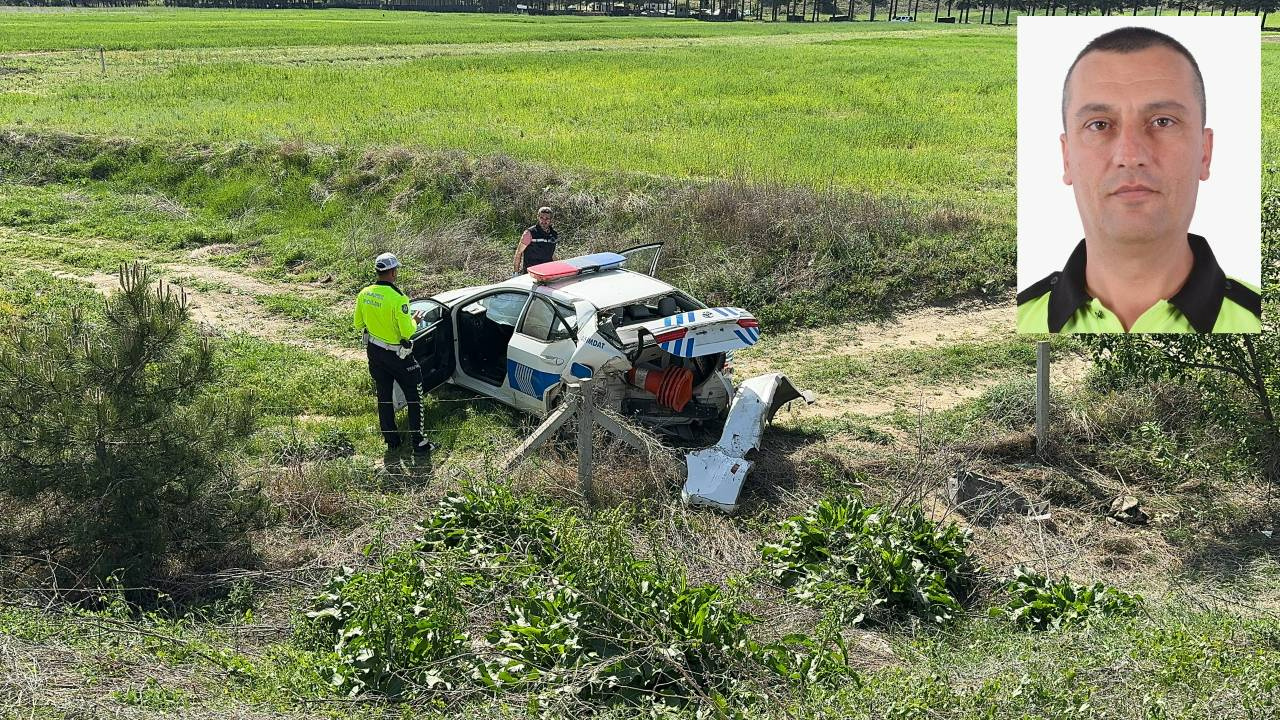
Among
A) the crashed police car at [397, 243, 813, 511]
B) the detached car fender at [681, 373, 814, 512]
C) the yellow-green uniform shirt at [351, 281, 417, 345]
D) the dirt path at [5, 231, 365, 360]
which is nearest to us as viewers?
the detached car fender at [681, 373, 814, 512]

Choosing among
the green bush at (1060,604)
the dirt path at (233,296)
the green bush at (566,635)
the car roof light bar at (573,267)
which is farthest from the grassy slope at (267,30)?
the green bush at (1060,604)

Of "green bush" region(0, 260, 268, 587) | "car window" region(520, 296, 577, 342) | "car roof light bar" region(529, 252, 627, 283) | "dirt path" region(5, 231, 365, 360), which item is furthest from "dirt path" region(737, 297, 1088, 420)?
"green bush" region(0, 260, 268, 587)

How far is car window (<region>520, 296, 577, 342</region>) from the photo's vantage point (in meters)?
9.56

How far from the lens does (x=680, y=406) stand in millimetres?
9516

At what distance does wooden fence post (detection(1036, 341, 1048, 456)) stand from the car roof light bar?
3773 millimetres

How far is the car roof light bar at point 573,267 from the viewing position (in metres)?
9.91

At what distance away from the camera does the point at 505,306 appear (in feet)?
33.8

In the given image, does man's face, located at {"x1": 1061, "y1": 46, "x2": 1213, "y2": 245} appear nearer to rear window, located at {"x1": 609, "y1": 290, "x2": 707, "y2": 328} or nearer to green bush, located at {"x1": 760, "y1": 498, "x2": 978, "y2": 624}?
green bush, located at {"x1": 760, "y1": 498, "x2": 978, "y2": 624}

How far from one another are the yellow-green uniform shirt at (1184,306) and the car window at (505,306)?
183 inches

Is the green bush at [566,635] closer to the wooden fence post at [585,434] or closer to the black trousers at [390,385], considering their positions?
the wooden fence post at [585,434]

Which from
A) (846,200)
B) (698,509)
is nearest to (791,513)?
(698,509)

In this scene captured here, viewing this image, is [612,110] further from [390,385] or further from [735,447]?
[735,447]

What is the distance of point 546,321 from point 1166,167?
4999 mm

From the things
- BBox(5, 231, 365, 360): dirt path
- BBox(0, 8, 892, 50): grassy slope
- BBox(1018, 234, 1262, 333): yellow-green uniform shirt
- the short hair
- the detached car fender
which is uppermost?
the short hair
